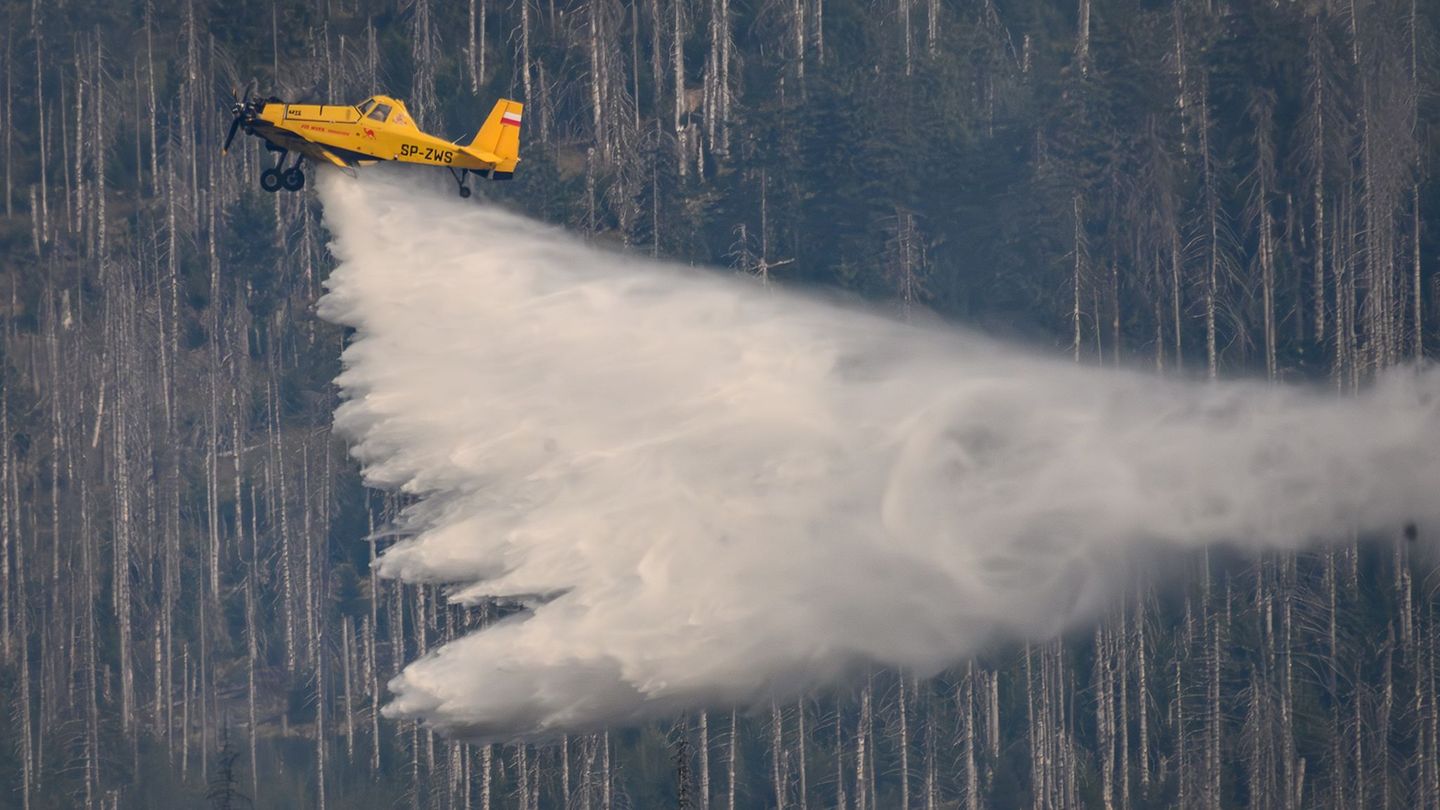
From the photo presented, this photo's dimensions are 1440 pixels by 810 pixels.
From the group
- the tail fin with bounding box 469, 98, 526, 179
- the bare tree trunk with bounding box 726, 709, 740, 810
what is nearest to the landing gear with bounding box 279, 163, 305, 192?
the tail fin with bounding box 469, 98, 526, 179

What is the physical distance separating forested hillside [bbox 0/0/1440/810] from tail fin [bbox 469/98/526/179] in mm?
16605

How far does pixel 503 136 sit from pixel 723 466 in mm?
7773

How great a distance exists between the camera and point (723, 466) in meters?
37.3

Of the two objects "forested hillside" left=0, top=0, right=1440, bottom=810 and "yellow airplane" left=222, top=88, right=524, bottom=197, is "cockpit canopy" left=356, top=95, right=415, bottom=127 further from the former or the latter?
"forested hillside" left=0, top=0, right=1440, bottom=810

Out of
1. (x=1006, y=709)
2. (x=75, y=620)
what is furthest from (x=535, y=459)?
(x=75, y=620)

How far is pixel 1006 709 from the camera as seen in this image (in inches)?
2224

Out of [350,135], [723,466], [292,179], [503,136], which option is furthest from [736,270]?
[723,466]

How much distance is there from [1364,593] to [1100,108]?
49.8 ft

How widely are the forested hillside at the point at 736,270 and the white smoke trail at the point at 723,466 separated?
33.8 feet

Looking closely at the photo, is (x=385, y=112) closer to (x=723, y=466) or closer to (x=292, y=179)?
(x=292, y=179)

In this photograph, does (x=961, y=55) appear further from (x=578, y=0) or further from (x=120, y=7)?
(x=120, y=7)

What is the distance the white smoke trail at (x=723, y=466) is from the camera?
3441 cm

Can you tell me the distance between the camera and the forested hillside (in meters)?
55.6

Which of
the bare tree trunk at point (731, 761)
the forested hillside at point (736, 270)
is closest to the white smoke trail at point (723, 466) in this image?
the forested hillside at point (736, 270)
